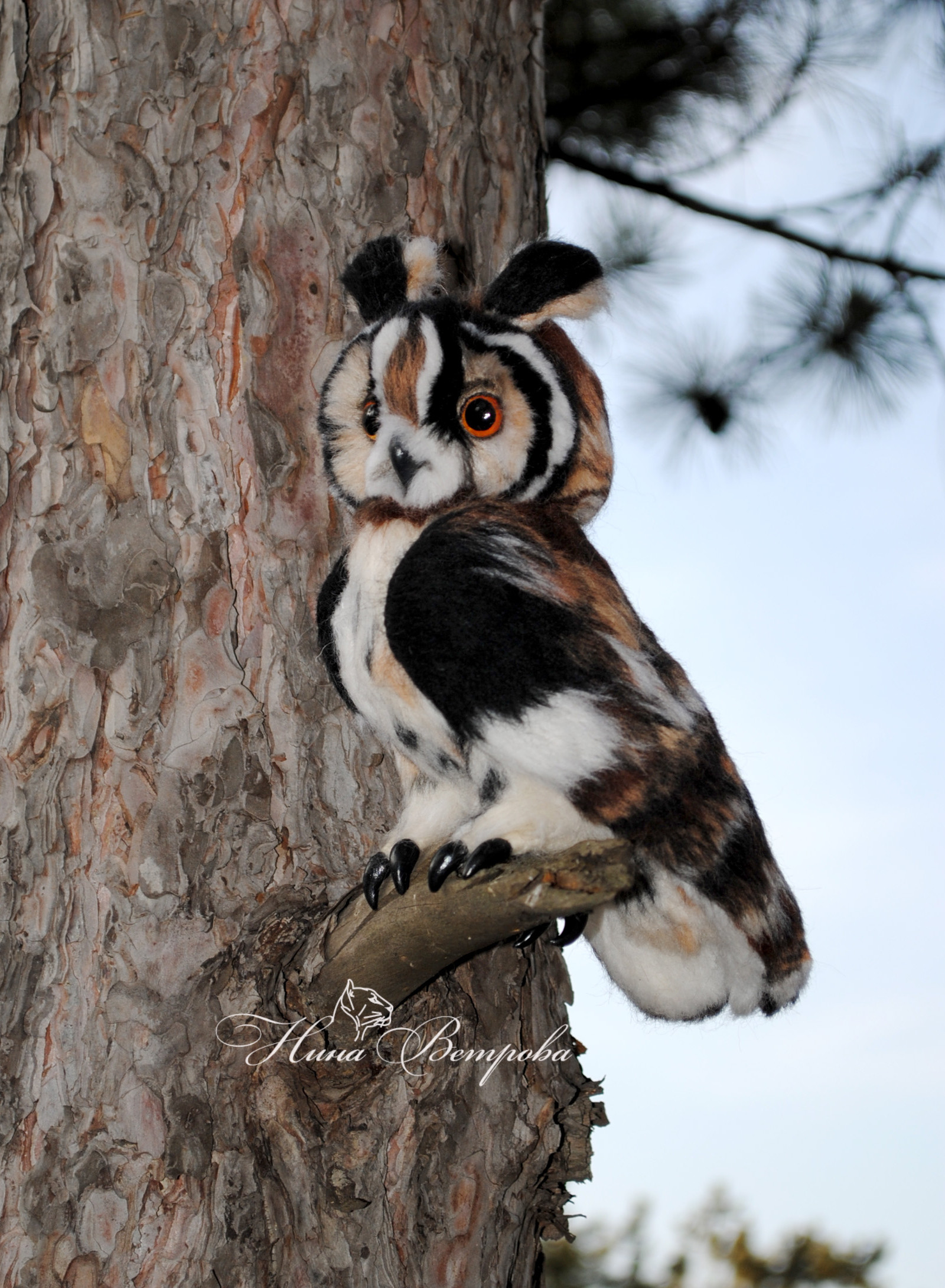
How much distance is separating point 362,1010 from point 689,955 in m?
0.25

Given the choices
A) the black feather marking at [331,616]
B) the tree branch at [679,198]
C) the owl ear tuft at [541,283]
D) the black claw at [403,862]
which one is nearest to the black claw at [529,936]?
the black claw at [403,862]

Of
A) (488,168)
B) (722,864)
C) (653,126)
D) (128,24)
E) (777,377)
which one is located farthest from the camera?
(777,377)

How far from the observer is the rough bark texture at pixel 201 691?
0.88 m

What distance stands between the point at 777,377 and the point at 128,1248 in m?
1.83

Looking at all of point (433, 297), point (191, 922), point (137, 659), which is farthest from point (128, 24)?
point (191, 922)

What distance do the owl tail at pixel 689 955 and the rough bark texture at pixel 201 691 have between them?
17cm

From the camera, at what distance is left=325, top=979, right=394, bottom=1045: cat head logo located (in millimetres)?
820

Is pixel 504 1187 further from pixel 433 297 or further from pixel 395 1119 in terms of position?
pixel 433 297

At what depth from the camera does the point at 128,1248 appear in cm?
85

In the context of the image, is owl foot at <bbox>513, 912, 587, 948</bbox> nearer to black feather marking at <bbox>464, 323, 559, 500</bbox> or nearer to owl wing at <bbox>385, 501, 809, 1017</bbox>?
owl wing at <bbox>385, 501, 809, 1017</bbox>

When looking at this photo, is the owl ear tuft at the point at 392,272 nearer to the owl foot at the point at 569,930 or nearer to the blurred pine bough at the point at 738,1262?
the owl foot at the point at 569,930

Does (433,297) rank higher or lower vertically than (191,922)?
higher

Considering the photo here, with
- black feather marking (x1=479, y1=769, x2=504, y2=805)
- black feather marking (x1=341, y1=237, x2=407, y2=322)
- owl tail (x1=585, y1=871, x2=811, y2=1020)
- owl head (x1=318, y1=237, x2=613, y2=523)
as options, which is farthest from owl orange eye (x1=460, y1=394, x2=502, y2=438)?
Answer: owl tail (x1=585, y1=871, x2=811, y2=1020)

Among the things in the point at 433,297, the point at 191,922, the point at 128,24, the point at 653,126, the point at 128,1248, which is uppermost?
the point at 653,126
